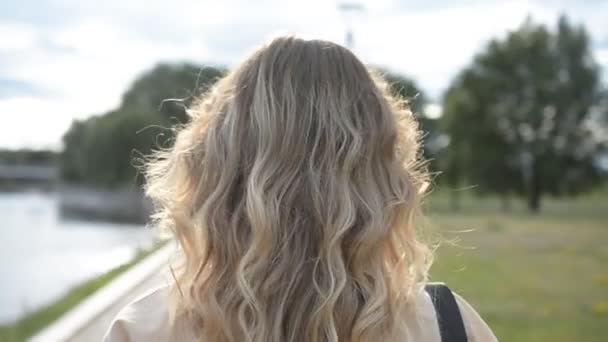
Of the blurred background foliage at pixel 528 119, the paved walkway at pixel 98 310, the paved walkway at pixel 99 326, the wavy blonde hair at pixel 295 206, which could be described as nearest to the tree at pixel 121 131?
the paved walkway at pixel 98 310

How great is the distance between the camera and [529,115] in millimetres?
41312

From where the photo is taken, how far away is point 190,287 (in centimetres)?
172

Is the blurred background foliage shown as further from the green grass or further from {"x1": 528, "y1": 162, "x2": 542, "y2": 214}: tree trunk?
the green grass

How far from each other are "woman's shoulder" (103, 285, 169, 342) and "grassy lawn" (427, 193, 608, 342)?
2.98 ft

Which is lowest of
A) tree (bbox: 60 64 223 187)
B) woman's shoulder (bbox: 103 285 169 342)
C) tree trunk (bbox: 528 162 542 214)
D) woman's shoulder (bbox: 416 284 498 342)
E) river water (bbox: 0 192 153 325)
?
tree trunk (bbox: 528 162 542 214)

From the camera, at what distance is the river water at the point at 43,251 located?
530cm

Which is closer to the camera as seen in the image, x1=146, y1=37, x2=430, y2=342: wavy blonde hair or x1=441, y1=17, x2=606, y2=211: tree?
x1=146, y1=37, x2=430, y2=342: wavy blonde hair

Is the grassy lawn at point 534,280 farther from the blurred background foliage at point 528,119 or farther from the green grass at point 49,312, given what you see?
the blurred background foliage at point 528,119

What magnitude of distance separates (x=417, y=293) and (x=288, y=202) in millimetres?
339

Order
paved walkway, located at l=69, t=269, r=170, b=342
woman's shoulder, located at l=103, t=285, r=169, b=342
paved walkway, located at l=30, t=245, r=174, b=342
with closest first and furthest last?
1. woman's shoulder, located at l=103, t=285, r=169, b=342
2. paved walkway, located at l=30, t=245, r=174, b=342
3. paved walkway, located at l=69, t=269, r=170, b=342

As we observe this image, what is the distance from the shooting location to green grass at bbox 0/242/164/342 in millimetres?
5027

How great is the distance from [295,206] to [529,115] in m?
41.2

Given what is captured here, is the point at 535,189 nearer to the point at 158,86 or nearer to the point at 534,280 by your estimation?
the point at 534,280


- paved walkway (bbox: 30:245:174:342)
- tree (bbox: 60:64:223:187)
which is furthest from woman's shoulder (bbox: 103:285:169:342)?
tree (bbox: 60:64:223:187)
